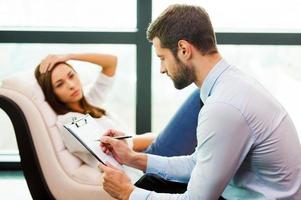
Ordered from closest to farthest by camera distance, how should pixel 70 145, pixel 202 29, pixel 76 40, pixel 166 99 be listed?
pixel 202 29
pixel 70 145
pixel 76 40
pixel 166 99

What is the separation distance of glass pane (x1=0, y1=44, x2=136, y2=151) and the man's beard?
167 centimetres

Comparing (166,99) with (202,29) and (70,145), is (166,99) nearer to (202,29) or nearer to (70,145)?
(70,145)

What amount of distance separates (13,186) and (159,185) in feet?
4.81

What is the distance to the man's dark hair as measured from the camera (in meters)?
1.33

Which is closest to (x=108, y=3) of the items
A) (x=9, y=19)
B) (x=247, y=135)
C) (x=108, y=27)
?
(x=108, y=27)

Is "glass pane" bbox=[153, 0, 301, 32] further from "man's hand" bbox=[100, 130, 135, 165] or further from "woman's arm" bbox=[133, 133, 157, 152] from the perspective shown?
"man's hand" bbox=[100, 130, 135, 165]

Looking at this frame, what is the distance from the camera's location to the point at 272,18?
10.1 feet

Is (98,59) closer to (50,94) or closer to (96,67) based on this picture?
(50,94)

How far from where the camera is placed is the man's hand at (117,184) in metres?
1.39

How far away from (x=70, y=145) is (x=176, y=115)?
522mm

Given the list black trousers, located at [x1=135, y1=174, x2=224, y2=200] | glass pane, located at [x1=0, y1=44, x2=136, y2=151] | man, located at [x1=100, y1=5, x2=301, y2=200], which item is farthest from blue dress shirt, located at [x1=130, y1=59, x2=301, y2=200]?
glass pane, located at [x1=0, y1=44, x2=136, y2=151]

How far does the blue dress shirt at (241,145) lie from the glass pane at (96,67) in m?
1.75

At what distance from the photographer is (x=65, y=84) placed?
7.33 ft

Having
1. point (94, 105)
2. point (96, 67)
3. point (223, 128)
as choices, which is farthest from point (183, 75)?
point (96, 67)
